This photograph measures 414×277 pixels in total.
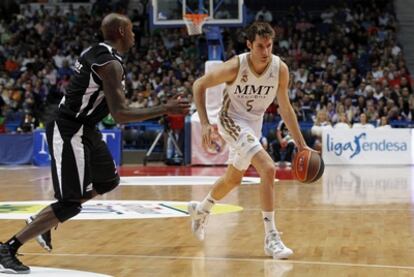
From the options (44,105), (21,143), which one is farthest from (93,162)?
(44,105)

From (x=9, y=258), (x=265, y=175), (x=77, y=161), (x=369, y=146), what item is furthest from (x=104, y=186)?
(x=369, y=146)

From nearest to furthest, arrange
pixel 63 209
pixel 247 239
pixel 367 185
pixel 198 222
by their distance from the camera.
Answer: pixel 63 209 < pixel 198 222 < pixel 247 239 < pixel 367 185

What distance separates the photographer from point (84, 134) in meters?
5.75

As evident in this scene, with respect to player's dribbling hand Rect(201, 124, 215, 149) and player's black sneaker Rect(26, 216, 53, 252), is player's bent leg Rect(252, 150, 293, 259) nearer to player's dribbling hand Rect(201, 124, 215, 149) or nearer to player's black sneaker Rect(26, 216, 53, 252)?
player's dribbling hand Rect(201, 124, 215, 149)

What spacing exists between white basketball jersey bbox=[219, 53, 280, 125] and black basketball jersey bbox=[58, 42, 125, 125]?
4.41 feet

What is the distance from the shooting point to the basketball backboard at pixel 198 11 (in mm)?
18359

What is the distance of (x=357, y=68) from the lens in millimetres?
23766

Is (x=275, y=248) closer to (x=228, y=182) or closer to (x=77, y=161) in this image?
(x=228, y=182)

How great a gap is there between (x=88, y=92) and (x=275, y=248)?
186cm

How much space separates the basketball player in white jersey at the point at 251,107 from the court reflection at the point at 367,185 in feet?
12.7

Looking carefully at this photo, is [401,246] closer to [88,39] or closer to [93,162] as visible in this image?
[93,162]

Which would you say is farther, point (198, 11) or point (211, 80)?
point (198, 11)

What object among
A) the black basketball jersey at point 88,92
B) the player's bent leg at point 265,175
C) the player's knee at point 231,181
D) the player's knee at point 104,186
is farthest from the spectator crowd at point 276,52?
the black basketball jersey at point 88,92

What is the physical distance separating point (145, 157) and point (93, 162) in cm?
1373
